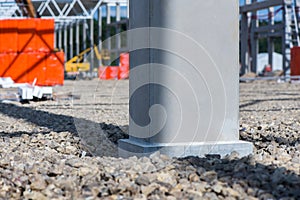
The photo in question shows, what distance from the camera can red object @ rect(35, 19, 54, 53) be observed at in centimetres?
1988

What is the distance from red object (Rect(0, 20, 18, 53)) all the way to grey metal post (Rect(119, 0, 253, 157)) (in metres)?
15.2

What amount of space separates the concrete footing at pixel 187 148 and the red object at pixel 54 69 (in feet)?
49.9

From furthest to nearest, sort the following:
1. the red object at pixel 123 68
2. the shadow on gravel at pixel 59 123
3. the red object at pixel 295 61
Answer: the red object at pixel 123 68, the red object at pixel 295 61, the shadow on gravel at pixel 59 123

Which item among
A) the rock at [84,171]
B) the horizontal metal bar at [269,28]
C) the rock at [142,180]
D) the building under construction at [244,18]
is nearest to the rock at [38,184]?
the rock at [84,171]

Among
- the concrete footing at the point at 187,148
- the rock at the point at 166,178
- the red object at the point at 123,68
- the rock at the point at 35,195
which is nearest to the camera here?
the rock at the point at 35,195

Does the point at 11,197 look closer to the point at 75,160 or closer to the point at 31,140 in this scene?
the point at 75,160

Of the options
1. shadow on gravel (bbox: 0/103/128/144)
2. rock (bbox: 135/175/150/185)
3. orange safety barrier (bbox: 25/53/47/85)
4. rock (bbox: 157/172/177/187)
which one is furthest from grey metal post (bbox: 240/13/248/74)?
rock (bbox: 135/175/150/185)

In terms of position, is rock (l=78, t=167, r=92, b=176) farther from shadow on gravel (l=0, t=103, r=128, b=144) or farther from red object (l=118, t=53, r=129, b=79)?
red object (l=118, t=53, r=129, b=79)

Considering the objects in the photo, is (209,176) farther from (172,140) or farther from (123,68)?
(123,68)

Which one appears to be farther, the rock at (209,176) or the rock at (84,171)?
the rock at (84,171)

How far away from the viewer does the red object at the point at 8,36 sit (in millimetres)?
19703

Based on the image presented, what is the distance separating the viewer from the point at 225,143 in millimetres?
5055

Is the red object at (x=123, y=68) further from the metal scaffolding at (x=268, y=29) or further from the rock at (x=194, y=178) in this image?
the rock at (x=194, y=178)

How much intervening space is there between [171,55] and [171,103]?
376 millimetres
